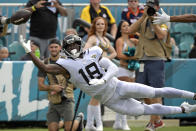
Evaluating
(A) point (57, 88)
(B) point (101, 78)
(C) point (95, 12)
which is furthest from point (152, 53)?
(C) point (95, 12)

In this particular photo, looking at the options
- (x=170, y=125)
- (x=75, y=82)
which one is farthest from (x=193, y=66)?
(x=75, y=82)

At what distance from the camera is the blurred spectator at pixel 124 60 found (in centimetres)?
990

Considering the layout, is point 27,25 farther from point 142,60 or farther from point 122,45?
point 142,60

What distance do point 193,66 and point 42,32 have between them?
9.91 feet

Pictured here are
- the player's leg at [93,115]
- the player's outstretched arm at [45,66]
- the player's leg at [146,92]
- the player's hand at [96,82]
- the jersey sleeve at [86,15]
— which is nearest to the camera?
the player's hand at [96,82]

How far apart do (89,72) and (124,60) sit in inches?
94.4

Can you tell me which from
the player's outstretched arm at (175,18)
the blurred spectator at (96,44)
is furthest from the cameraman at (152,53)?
the player's outstretched arm at (175,18)

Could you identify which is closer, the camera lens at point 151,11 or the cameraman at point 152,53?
the camera lens at point 151,11

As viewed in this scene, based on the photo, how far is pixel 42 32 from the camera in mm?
10984

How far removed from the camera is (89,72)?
303 inches

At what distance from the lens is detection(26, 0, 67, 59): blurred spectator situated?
35.8ft

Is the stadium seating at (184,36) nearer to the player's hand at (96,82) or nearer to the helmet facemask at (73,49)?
the helmet facemask at (73,49)

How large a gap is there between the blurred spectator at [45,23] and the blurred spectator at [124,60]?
1.42 m

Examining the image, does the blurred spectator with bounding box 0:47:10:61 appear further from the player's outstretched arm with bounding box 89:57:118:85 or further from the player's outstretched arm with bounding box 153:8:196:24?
the player's outstretched arm with bounding box 153:8:196:24
